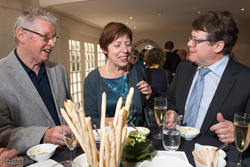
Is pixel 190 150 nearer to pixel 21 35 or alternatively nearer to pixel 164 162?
pixel 164 162

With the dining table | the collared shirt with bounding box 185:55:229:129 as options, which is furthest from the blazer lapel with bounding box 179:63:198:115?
the dining table

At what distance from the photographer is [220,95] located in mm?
1572

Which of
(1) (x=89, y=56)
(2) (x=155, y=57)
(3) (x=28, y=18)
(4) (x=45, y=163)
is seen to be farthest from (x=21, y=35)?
(1) (x=89, y=56)

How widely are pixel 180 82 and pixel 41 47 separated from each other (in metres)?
1.51

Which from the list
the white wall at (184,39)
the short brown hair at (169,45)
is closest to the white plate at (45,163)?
the short brown hair at (169,45)

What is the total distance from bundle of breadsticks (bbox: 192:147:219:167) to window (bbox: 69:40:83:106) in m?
6.03

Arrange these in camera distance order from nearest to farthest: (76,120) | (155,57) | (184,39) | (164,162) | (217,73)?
1. (76,120)
2. (164,162)
3. (217,73)
4. (155,57)
5. (184,39)

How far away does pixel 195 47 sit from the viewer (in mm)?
1731

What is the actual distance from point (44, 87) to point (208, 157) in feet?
5.11

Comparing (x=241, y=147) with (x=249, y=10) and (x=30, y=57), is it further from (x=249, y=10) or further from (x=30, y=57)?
(x=249, y=10)

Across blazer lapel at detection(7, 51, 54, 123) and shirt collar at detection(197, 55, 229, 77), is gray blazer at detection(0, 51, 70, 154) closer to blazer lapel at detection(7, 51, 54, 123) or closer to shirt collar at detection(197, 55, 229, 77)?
blazer lapel at detection(7, 51, 54, 123)

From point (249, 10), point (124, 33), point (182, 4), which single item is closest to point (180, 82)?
point (124, 33)

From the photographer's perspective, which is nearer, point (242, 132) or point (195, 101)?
point (242, 132)

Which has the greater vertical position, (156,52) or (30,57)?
(156,52)
